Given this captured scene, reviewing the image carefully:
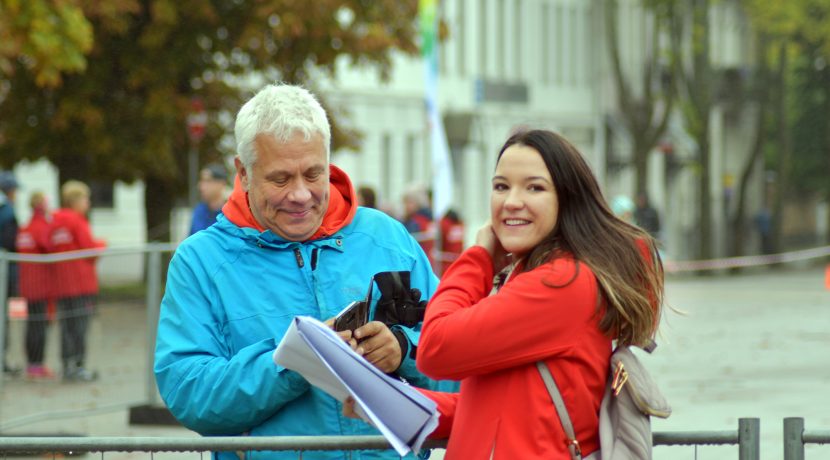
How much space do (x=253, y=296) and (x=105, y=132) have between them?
2169cm

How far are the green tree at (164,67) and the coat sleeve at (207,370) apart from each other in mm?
20267

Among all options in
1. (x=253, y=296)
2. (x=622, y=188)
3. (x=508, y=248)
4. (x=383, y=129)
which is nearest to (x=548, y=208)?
(x=508, y=248)

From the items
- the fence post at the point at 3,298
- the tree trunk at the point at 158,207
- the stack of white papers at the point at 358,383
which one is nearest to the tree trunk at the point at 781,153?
the tree trunk at the point at 158,207

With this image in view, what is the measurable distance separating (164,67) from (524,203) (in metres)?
22.0

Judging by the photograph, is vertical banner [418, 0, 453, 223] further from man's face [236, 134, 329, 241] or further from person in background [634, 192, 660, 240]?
man's face [236, 134, 329, 241]

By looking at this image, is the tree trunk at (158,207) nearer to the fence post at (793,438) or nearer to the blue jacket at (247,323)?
the blue jacket at (247,323)

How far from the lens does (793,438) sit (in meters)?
4.12

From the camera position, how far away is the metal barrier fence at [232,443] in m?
3.99

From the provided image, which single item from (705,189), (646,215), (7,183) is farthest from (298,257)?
(705,189)

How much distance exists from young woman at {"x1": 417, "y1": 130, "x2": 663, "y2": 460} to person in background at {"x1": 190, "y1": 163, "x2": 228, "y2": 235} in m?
8.70

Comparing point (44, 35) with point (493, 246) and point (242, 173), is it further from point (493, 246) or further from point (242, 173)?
point (493, 246)

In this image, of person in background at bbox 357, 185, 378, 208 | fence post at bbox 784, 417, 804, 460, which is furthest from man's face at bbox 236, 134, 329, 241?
person in background at bbox 357, 185, 378, 208

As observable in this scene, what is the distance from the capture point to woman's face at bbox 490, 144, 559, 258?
3.84m

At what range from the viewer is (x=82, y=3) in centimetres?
2242
